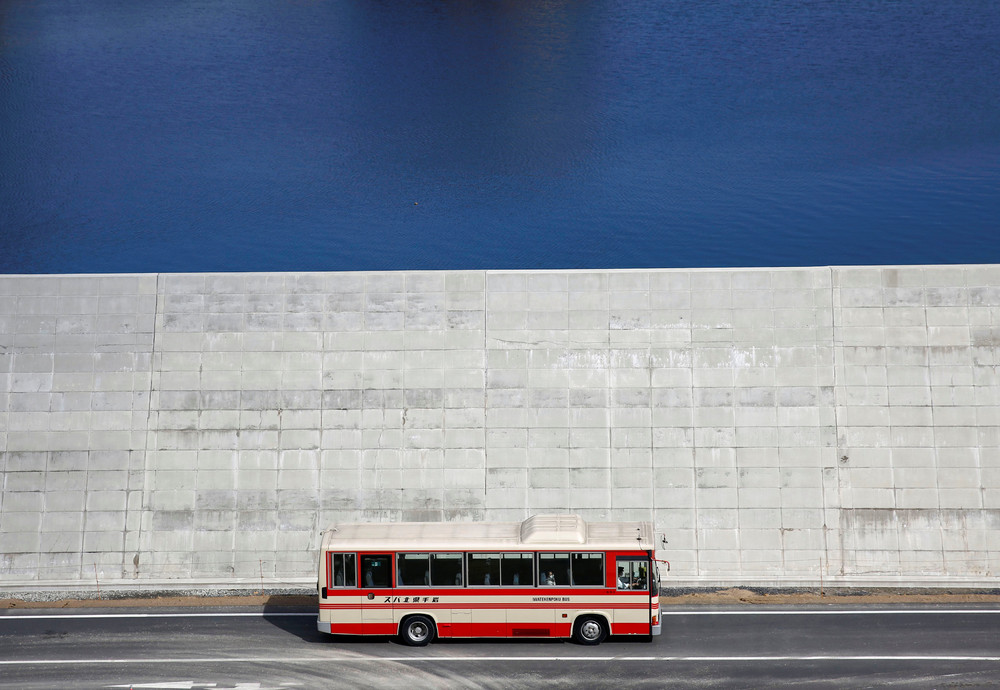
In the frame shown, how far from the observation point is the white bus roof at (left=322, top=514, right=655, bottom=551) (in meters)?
20.1

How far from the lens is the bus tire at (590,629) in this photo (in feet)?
66.9

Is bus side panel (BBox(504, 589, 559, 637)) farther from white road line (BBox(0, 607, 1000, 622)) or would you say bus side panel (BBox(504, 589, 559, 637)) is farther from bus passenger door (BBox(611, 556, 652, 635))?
white road line (BBox(0, 607, 1000, 622))

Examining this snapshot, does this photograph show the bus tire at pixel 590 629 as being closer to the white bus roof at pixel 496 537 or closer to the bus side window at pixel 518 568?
the bus side window at pixel 518 568

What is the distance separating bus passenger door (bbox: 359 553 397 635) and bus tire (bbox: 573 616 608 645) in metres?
4.30

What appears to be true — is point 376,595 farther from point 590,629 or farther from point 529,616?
point 590,629

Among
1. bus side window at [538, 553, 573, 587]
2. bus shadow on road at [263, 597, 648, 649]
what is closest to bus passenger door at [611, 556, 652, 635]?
bus shadow on road at [263, 597, 648, 649]

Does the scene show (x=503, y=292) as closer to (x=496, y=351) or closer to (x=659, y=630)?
(x=496, y=351)

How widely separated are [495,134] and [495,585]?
48.5m

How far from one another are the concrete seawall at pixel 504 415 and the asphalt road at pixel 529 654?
285cm

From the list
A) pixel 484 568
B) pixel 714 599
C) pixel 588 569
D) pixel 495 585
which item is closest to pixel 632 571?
pixel 588 569

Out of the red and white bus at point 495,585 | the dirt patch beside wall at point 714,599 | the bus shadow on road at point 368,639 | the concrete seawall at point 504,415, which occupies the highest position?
the concrete seawall at point 504,415

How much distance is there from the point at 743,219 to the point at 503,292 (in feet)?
90.3

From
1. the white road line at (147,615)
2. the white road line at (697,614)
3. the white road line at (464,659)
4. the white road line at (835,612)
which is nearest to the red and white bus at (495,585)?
the white road line at (464,659)

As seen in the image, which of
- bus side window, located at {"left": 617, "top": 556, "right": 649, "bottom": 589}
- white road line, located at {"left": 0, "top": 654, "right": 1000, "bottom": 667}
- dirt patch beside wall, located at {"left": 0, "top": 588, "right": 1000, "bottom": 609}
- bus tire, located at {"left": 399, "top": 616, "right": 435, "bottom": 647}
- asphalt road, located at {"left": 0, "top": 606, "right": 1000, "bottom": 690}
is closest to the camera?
asphalt road, located at {"left": 0, "top": 606, "right": 1000, "bottom": 690}
